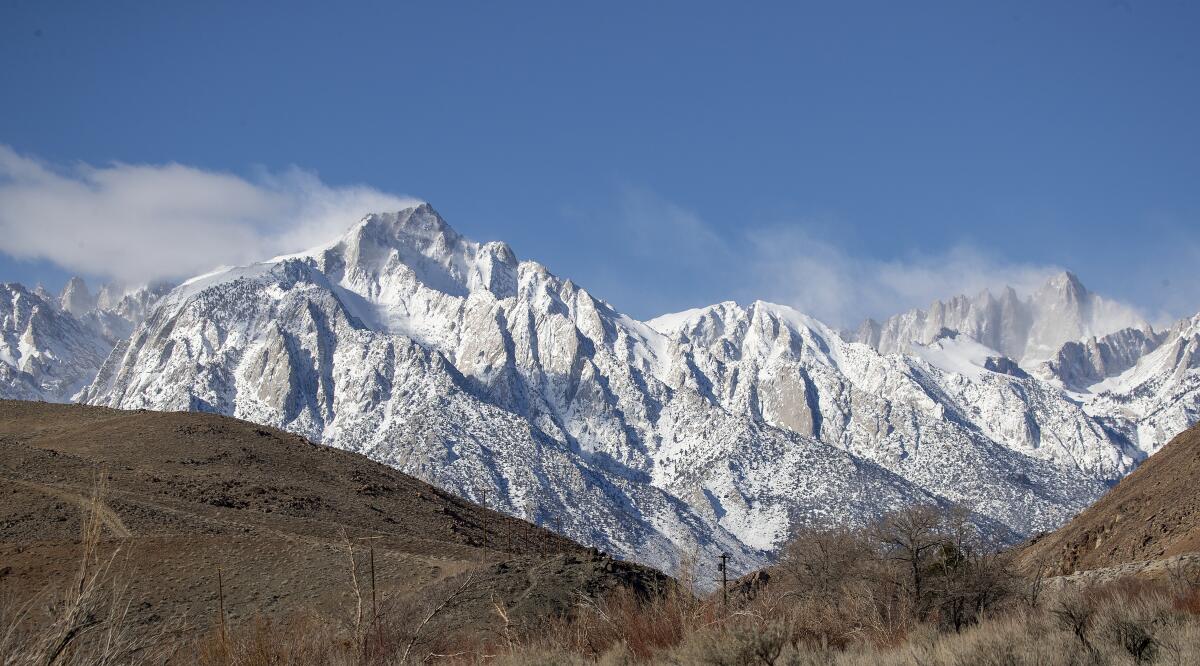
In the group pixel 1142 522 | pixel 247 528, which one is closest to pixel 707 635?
pixel 1142 522

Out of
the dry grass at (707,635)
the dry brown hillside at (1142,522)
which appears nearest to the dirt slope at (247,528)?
the dry grass at (707,635)

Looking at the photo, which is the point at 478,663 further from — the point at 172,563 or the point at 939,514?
the point at 172,563

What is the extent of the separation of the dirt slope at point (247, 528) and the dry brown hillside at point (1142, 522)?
19.0m

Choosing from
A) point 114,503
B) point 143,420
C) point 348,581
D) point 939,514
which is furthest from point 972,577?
point 143,420

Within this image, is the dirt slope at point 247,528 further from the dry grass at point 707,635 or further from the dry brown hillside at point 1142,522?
the dry brown hillside at point 1142,522

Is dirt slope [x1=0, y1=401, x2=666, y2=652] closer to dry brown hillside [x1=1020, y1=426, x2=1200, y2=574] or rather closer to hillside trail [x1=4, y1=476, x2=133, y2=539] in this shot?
hillside trail [x1=4, y1=476, x2=133, y2=539]

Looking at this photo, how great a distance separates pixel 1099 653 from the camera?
44.7 ft

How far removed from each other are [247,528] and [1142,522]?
4015 cm

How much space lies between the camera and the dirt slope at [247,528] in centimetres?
3475

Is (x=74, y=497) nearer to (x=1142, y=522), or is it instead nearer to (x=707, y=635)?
(x=707, y=635)

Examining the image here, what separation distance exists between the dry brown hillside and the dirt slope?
19.0m

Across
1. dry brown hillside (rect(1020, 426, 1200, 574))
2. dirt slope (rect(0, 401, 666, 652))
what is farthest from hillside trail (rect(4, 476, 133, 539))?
dry brown hillside (rect(1020, 426, 1200, 574))

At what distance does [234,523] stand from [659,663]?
37.3 m

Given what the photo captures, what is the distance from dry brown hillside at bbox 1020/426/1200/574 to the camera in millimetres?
37344
